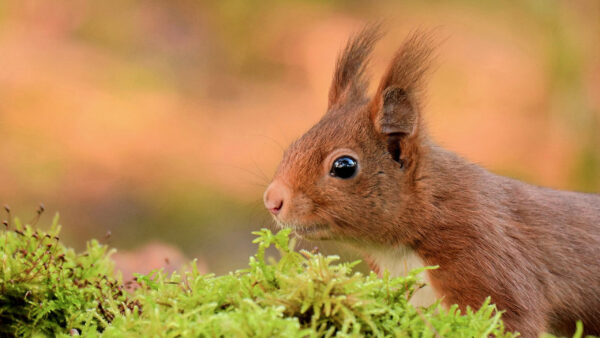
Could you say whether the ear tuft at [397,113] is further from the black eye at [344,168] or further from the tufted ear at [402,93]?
the black eye at [344,168]

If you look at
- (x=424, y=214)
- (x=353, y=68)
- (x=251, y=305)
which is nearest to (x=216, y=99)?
(x=353, y=68)

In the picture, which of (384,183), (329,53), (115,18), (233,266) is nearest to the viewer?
(384,183)

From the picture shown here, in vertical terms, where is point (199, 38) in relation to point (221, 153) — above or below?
above

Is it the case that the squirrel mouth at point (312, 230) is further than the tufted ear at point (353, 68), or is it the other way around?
the tufted ear at point (353, 68)

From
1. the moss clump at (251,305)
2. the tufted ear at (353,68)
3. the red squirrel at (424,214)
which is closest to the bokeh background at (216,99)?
the tufted ear at (353,68)

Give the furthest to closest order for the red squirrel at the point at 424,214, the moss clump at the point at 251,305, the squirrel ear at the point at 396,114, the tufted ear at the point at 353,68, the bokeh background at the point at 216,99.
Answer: the bokeh background at the point at 216,99
the tufted ear at the point at 353,68
the squirrel ear at the point at 396,114
the red squirrel at the point at 424,214
the moss clump at the point at 251,305

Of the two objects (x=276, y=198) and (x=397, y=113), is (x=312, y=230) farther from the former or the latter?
(x=397, y=113)

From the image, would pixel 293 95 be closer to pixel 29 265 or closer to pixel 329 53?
pixel 329 53

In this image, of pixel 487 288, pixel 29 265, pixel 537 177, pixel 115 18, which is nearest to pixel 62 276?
pixel 29 265
